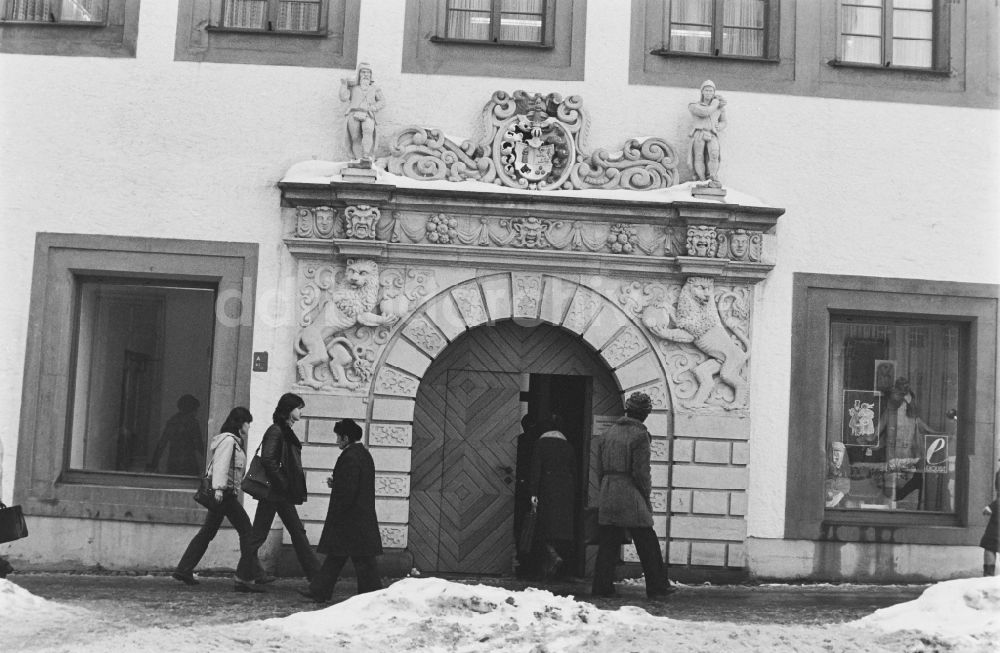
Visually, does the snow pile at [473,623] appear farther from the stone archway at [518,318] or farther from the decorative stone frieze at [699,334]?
the decorative stone frieze at [699,334]

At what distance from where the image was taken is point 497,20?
1360cm

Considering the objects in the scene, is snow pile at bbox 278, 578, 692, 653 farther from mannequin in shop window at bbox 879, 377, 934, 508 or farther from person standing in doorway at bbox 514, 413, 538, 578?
mannequin in shop window at bbox 879, 377, 934, 508

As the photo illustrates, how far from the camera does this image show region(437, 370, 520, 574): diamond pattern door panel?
1330 cm

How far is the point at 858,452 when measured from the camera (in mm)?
13617

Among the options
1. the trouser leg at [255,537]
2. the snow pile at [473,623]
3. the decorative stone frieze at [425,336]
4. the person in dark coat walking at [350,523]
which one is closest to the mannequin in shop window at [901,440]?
the decorative stone frieze at [425,336]

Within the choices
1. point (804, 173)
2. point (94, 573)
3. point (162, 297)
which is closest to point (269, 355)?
point (162, 297)

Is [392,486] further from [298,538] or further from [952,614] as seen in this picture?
[952,614]

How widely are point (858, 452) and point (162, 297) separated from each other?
267 inches

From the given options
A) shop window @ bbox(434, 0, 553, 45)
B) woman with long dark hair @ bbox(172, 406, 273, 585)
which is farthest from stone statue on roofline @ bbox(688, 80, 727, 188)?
woman with long dark hair @ bbox(172, 406, 273, 585)

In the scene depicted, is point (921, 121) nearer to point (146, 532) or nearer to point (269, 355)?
point (269, 355)

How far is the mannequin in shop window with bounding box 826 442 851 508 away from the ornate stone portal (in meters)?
0.94

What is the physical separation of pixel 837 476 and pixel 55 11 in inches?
341

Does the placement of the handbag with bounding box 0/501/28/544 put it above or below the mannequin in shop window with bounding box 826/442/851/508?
below

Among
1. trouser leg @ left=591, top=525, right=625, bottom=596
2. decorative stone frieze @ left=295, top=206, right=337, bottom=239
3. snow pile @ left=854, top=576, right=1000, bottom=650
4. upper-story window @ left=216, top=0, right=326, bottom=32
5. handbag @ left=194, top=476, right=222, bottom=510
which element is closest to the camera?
snow pile @ left=854, top=576, right=1000, bottom=650
